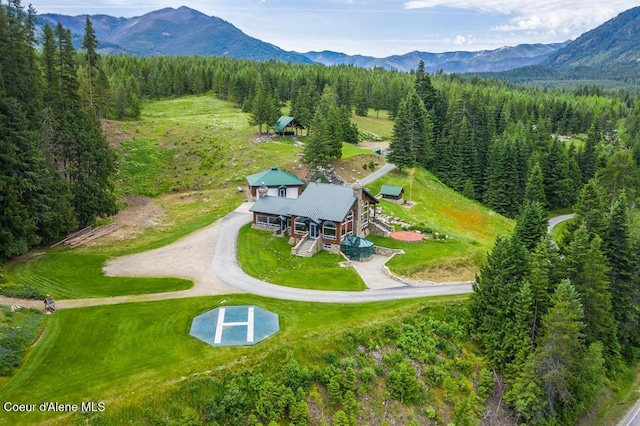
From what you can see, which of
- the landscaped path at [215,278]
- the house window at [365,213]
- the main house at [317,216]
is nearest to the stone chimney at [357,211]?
the main house at [317,216]

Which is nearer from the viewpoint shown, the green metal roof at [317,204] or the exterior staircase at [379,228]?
the green metal roof at [317,204]

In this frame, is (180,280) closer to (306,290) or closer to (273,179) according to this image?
(306,290)

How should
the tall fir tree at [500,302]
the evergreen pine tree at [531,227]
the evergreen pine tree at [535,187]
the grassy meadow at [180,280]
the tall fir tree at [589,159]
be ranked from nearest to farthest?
the grassy meadow at [180,280]
the tall fir tree at [500,302]
the evergreen pine tree at [531,227]
the evergreen pine tree at [535,187]
the tall fir tree at [589,159]

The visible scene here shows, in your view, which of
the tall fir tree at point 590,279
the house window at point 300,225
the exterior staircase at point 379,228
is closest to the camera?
the tall fir tree at point 590,279

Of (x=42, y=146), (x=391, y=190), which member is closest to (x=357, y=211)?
(x=391, y=190)

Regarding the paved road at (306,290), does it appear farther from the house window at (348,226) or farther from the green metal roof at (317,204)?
the house window at (348,226)

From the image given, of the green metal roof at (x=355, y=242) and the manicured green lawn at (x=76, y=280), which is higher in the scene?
the green metal roof at (x=355, y=242)
